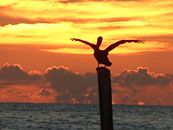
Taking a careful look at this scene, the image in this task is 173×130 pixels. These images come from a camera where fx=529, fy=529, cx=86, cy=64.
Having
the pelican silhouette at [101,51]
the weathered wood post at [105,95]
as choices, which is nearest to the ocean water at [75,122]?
the pelican silhouette at [101,51]

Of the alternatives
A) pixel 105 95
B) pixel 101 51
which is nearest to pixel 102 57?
pixel 101 51

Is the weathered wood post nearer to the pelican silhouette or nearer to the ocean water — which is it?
the pelican silhouette

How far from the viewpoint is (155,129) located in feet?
257

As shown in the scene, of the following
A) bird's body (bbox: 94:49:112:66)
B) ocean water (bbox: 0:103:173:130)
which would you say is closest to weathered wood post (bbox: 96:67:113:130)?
bird's body (bbox: 94:49:112:66)

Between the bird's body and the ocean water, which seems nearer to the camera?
the bird's body

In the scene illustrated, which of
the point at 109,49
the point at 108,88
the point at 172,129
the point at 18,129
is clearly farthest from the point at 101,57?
the point at 172,129

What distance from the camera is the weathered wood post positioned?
13.6 metres

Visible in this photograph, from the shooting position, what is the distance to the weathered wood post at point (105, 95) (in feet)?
44.5

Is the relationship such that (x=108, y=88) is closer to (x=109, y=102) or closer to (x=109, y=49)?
(x=109, y=102)

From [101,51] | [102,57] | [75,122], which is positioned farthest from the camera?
[75,122]

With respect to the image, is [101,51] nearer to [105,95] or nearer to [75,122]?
[105,95]

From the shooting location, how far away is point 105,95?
538 inches

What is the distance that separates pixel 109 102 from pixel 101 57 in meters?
1.51

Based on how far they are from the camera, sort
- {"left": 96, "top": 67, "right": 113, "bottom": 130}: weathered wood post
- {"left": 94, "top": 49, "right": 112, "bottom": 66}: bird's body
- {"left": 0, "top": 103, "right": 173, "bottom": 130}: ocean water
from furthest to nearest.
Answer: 1. {"left": 0, "top": 103, "right": 173, "bottom": 130}: ocean water
2. {"left": 94, "top": 49, "right": 112, "bottom": 66}: bird's body
3. {"left": 96, "top": 67, "right": 113, "bottom": 130}: weathered wood post
